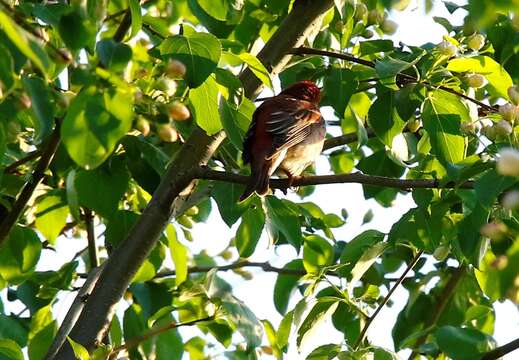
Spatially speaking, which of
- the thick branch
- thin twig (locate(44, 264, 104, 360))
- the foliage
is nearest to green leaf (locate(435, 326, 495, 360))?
the foliage

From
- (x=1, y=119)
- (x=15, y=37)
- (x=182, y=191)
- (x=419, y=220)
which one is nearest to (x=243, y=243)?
(x=182, y=191)

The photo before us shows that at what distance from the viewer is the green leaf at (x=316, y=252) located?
21.0 ft

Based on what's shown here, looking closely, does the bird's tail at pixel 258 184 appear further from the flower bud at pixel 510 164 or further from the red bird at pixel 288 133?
the flower bud at pixel 510 164

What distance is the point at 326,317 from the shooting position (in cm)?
549

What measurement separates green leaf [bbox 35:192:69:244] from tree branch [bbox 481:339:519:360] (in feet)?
9.28

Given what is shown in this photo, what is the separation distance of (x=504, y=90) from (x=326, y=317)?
1402mm

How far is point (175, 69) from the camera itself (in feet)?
13.6

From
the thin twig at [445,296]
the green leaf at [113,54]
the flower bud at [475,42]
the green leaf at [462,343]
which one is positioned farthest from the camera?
the thin twig at [445,296]

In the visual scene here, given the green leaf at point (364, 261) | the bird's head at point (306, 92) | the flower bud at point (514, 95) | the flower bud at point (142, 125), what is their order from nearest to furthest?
the flower bud at point (142, 125), the flower bud at point (514, 95), the green leaf at point (364, 261), the bird's head at point (306, 92)

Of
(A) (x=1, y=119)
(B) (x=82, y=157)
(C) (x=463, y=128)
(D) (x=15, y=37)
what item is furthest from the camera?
(C) (x=463, y=128)

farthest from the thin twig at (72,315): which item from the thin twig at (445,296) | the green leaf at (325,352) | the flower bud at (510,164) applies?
the flower bud at (510,164)

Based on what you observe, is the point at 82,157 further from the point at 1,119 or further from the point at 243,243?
the point at 243,243

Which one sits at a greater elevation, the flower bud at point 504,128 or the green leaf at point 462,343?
the flower bud at point 504,128

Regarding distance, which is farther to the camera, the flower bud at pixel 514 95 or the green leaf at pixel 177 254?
the green leaf at pixel 177 254
